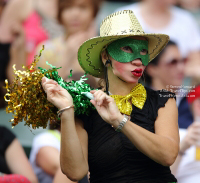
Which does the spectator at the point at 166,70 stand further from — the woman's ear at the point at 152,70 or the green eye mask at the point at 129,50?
the green eye mask at the point at 129,50

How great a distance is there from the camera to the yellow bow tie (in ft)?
7.76

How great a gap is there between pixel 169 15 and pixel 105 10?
926mm

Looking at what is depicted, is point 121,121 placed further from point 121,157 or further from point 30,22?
point 30,22

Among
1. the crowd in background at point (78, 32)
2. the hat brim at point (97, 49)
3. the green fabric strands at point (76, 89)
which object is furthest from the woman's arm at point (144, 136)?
the crowd in background at point (78, 32)

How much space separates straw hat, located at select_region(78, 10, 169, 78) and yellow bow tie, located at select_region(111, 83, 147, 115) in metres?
→ 0.31

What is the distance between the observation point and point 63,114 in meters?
2.16

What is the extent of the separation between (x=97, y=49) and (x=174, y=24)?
2970 mm

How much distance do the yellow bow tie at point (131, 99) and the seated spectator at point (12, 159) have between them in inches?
57.0

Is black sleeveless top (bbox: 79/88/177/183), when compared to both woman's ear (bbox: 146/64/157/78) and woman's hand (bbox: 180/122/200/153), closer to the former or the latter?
woman's hand (bbox: 180/122/200/153)

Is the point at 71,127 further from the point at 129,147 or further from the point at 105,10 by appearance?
the point at 105,10

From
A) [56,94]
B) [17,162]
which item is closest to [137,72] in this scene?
[56,94]

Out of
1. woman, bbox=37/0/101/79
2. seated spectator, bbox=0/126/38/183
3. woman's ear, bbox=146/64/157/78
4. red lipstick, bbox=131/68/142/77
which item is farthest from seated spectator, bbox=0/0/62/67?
red lipstick, bbox=131/68/142/77

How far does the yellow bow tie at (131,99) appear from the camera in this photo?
2.37 metres

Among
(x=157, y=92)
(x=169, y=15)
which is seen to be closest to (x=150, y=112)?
(x=157, y=92)
